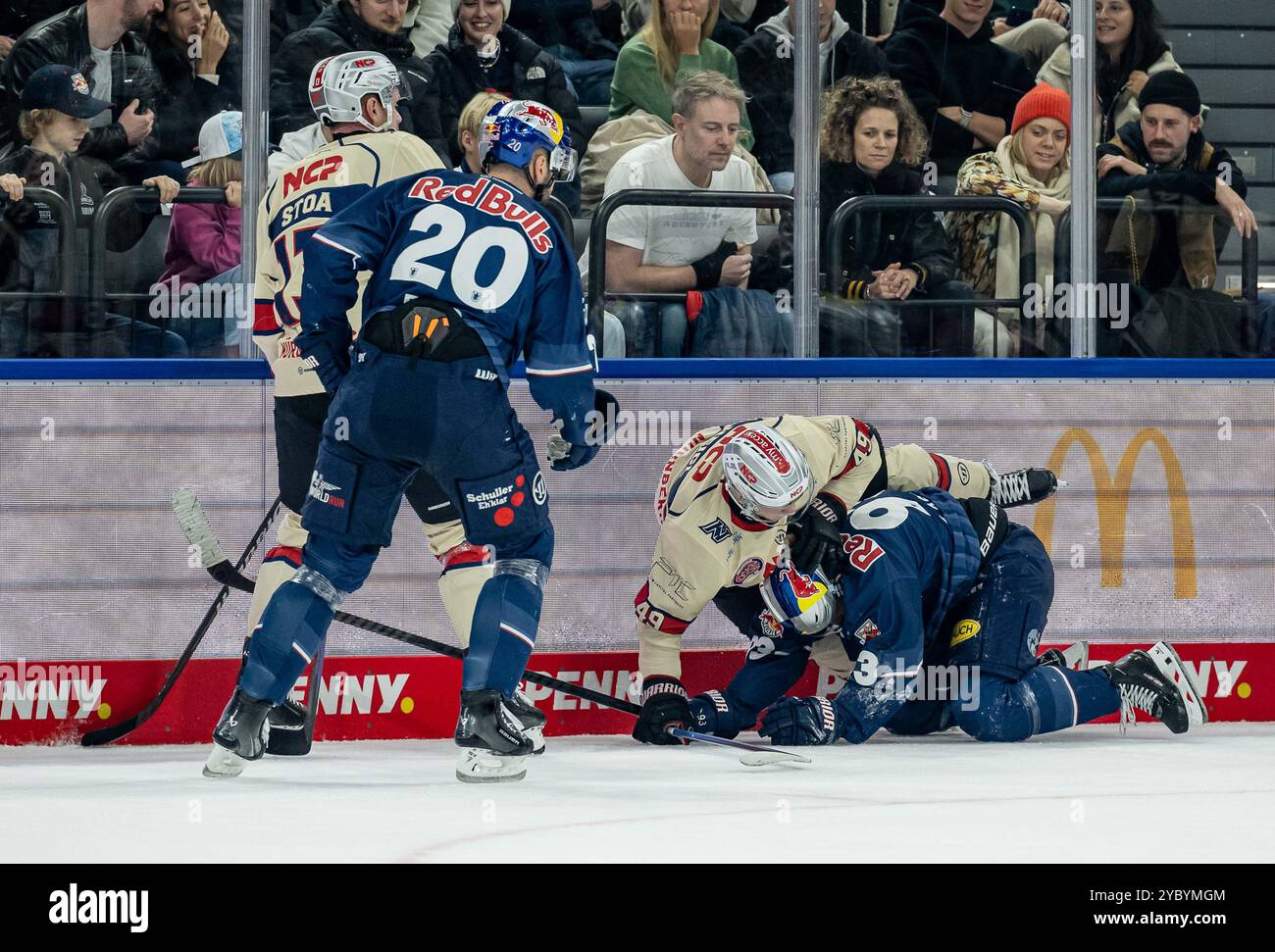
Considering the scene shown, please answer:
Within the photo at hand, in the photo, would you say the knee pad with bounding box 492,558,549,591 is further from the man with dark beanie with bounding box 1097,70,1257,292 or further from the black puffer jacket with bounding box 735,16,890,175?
the man with dark beanie with bounding box 1097,70,1257,292

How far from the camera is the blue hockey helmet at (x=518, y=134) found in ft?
13.6

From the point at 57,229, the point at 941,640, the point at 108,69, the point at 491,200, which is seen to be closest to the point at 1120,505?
the point at 941,640

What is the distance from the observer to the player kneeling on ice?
4383mm

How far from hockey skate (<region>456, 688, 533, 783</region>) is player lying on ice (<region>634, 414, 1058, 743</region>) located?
74 cm

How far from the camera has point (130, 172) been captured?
16.2 feet

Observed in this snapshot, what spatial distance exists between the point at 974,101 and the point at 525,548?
246 centimetres

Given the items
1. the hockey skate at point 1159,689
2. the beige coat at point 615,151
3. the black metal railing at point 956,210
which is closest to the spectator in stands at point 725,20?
the beige coat at point 615,151

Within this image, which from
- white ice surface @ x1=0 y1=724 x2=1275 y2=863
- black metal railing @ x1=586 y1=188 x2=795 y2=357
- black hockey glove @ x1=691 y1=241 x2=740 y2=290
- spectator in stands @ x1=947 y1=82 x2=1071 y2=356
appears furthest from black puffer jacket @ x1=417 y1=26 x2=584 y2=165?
white ice surface @ x1=0 y1=724 x2=1275 y2=863

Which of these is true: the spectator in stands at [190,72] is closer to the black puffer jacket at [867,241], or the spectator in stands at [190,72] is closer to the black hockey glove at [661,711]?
the black puffer jacket at [867,241]

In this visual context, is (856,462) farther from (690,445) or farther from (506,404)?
(506,404)

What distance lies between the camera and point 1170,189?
5.48 meters

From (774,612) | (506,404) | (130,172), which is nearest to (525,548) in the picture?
(506,404)

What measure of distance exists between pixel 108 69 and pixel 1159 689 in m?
3.35

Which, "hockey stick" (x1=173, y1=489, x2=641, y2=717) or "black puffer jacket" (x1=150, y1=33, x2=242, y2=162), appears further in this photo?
"black puffer jacket" (x1=150, y1=33, x2=242, y2=162)
